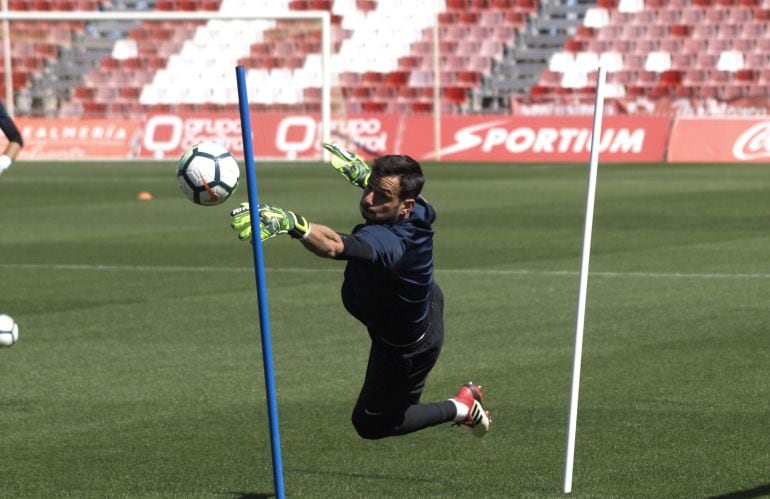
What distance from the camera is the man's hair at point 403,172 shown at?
6.70 meters

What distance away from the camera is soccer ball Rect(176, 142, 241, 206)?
6641 millimetres

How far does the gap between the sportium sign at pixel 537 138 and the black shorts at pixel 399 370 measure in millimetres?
28628

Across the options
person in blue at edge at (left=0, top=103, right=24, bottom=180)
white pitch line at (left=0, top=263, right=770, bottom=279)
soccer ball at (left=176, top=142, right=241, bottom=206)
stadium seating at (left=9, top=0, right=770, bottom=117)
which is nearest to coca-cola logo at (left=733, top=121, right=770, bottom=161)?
stadium seating at (left=9, top=0, right=770, bottom=117)

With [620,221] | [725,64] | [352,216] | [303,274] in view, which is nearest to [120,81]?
[725,64]

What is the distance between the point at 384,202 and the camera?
22.2ft

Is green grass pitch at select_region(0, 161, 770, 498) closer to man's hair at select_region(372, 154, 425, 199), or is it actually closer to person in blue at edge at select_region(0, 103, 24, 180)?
person in blue at edge at select_region(0, 103, 24, 180)

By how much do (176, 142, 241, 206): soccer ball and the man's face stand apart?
598 mm

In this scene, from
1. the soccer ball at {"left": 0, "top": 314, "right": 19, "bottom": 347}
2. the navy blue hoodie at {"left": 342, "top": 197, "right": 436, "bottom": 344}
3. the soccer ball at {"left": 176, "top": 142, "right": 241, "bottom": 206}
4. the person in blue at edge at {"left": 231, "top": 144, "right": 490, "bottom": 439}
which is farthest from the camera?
the soccer ball at {"left": 0, "top": 314, "right": 19, "bottom": 347}

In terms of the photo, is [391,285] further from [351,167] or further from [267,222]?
[267,222]

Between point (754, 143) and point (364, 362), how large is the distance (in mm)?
25298

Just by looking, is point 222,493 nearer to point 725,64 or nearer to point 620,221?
point 620,221

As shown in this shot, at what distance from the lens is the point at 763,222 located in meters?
21.1

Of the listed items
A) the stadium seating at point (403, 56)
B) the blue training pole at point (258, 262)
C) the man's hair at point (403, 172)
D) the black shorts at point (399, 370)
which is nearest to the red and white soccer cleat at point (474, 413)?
the black shorts at point (399, 370)

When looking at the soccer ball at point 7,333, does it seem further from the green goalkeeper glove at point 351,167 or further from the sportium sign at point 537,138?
the sportium sign at point 537,138
